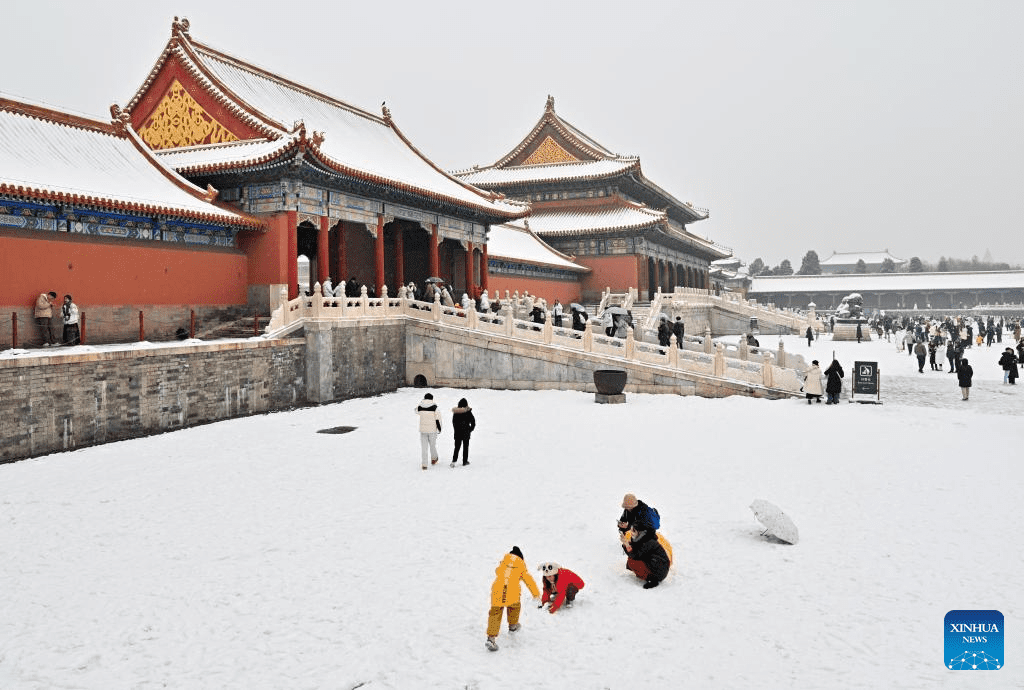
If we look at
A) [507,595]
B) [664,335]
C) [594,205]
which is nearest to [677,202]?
[594,205]

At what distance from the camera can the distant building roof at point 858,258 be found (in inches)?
4834

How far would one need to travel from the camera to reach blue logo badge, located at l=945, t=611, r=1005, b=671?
220 inches

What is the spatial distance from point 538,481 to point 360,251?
1818cm

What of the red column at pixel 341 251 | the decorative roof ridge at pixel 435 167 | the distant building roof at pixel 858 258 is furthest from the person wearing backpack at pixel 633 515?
the distant building roof at pixel 858 258

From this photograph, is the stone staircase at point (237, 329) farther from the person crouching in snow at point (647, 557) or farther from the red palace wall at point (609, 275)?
the red palace wall at point (609, 275)

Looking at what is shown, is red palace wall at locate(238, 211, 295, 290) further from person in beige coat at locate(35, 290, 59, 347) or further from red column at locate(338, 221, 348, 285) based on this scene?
person in beige coat at locate(35, 290, 59, 347)

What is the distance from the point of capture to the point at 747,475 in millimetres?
11273

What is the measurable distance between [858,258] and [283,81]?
125923mm

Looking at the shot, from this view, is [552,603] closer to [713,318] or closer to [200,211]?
[200,211]

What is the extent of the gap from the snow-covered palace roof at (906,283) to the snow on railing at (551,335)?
2441 inches

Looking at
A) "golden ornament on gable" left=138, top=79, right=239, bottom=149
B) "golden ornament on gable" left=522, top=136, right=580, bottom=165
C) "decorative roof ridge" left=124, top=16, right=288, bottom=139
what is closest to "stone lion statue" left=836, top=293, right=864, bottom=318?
"golden ornament on gable" left=522, top=136, right=580, bottom=165

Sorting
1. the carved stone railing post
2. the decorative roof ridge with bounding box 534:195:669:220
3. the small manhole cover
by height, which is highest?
the decorative roof ridge with bounding box 534:195:669:220

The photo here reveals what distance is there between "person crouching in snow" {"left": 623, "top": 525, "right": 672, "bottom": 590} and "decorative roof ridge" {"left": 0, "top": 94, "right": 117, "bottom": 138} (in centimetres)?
1724

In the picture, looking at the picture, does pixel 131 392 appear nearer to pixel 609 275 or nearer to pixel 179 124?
pixel 179 124
